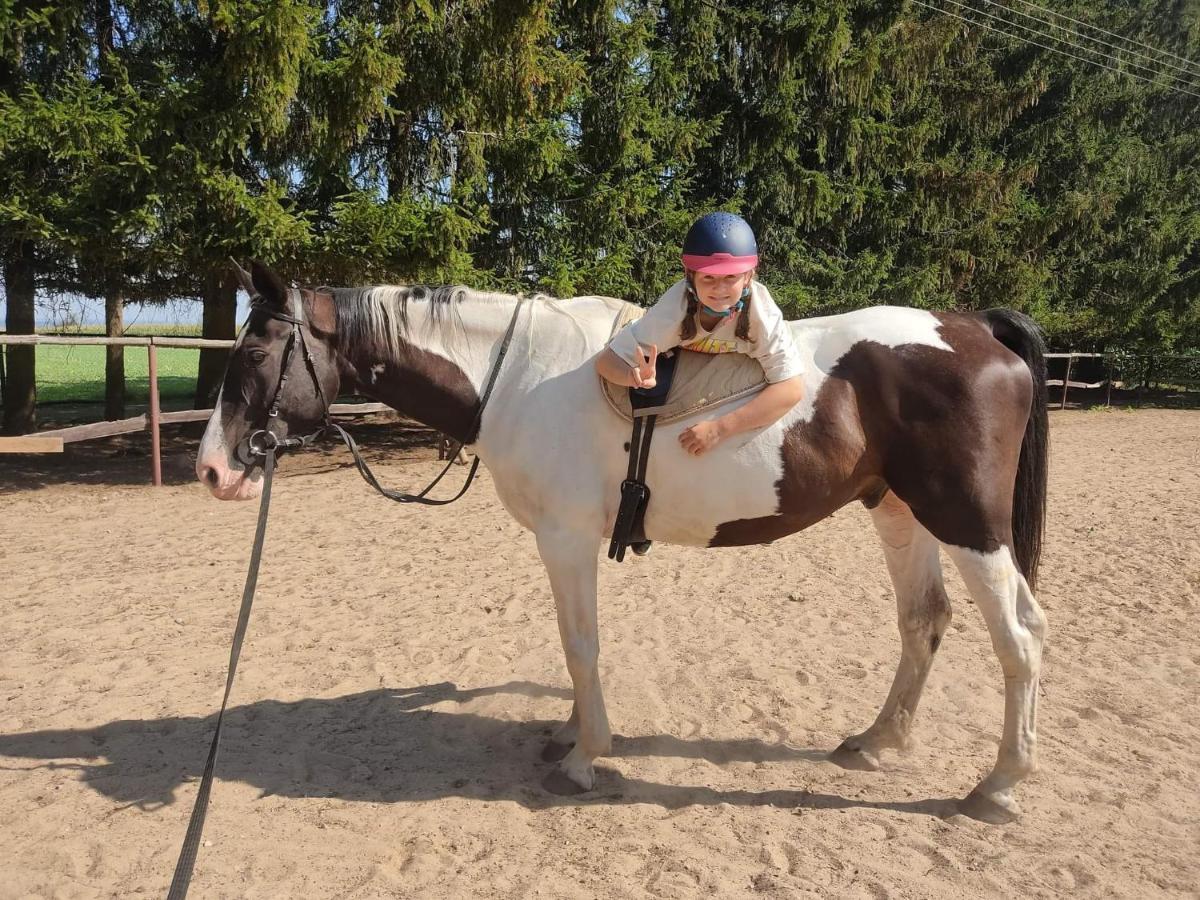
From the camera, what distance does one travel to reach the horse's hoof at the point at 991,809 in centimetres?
305

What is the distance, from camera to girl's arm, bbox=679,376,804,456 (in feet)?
9.48

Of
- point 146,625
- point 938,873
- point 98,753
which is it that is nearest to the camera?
point 938,873

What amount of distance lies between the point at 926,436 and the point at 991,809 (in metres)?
1.49

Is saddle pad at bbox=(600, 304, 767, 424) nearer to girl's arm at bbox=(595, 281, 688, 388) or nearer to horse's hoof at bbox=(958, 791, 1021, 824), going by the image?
girl's arm at bbox=(595, 281, 688, 388)

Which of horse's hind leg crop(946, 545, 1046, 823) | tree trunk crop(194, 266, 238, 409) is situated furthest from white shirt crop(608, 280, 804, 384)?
tree trunk crop(194, 266, 238, 409)

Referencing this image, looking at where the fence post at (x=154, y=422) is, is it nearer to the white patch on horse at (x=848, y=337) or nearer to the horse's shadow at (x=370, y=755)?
the horse's shadow at (x=370, y=755)

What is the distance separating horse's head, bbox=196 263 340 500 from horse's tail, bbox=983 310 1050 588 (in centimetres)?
280

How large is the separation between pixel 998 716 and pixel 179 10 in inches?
433

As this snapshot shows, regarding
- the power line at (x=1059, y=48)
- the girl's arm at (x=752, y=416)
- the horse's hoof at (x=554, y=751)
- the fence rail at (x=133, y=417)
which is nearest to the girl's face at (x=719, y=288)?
the girl's arm at (x=752, y=416)

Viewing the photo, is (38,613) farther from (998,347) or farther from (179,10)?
(179,10)

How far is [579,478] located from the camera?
3.04 meters

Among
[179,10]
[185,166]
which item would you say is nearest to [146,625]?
[185,166]

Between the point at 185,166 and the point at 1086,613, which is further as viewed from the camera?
the point at 185,166

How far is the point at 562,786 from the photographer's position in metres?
3.23
